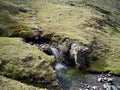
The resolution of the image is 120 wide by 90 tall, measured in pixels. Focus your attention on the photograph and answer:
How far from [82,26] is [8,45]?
2550cm

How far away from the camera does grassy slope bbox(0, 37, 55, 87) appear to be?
125ft

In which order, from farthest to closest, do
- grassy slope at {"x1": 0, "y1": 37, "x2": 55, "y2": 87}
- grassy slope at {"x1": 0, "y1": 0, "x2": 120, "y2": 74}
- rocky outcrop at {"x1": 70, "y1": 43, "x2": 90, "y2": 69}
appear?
grassy slope at {"x1": 0, "y1": 0, "x2": 120, "y2": 74} → rocky outcrop at {"x1": 70, "y1": 43, "x2": 90, "y2": 69} → grassy slope at {"x1": 0, "y1": 37, "x2": 55, "y2": 87}

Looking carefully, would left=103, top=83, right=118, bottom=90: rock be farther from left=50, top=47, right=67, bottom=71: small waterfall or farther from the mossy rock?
the mossy rock

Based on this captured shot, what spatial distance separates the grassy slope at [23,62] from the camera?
3816cm

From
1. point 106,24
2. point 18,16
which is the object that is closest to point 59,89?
point 18,16

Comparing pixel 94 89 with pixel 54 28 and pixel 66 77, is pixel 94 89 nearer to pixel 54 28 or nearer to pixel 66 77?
pixel 66 77

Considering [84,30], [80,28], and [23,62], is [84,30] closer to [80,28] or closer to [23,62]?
[80,28]

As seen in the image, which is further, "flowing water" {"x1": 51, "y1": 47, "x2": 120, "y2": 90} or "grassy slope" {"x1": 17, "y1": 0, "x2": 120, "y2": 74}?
"grassy slope" {"x1": 17, "y1": 0, "x2": 120, "y2": 74}

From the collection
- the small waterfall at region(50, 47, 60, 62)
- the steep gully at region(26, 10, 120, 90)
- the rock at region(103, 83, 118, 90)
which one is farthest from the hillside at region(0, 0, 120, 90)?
the rock at region(103, 83, 118, 90)

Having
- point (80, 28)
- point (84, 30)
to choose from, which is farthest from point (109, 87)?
point (80, 28)

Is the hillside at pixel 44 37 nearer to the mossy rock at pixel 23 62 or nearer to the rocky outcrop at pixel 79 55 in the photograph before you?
the mossy rock at pixel 23 62

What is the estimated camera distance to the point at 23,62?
40438mm

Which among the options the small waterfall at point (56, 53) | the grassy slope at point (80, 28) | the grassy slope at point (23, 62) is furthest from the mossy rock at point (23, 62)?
the grassy slope at point (80, 28)

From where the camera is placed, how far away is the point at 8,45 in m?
44.7
